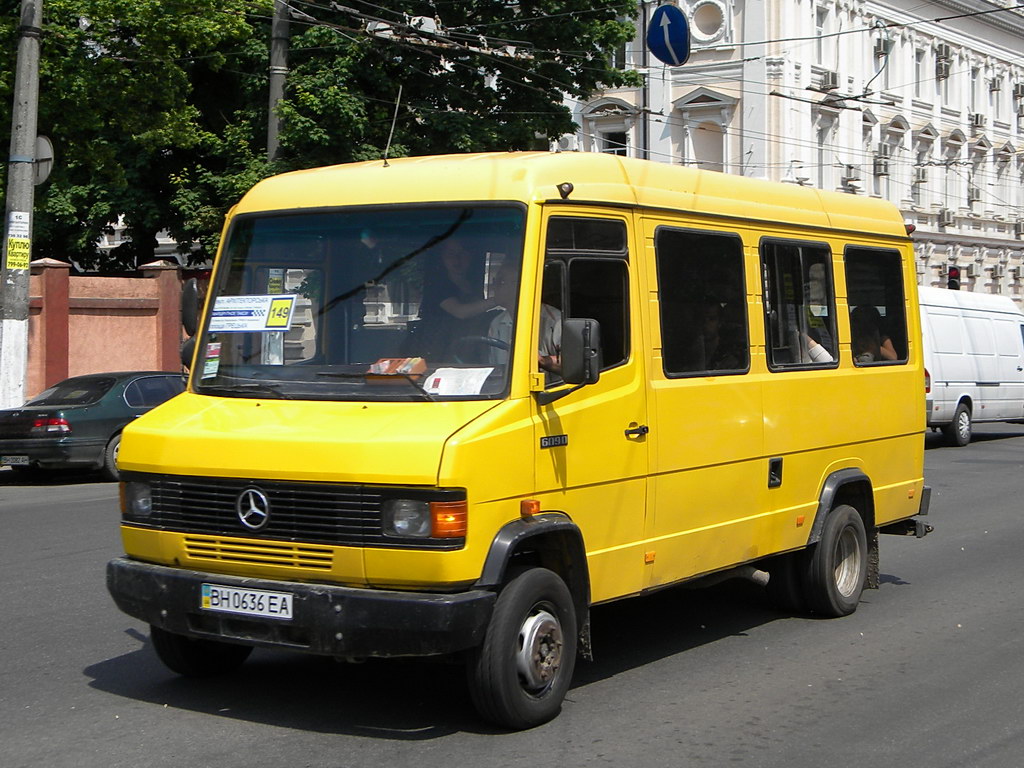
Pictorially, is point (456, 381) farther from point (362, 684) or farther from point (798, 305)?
point (798, 305)

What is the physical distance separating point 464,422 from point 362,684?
5.92 ft

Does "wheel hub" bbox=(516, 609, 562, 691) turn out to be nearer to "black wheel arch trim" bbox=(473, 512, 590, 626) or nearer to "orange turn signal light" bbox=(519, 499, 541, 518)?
"black wheel arch trim" bbox=(473, 512, 590, 626)

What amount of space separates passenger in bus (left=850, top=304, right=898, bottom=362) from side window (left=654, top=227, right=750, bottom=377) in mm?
1479

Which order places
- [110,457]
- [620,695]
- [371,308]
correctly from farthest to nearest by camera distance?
1. [110,457]
2. [620,695]
3. [371,308]

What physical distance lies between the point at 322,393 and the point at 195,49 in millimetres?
20023

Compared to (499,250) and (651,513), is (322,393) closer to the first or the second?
(499,250)

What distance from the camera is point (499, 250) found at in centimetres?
644

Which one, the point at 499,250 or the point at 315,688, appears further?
the point at 315,688

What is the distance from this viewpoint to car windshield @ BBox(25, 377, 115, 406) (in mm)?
18531

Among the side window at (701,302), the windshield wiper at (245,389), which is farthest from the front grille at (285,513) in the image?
the side window at (701,302)

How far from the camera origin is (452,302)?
6.43 metres

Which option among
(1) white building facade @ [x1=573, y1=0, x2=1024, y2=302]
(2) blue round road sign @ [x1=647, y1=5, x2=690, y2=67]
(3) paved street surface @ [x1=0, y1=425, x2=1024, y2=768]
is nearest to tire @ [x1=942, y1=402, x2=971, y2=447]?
(2) blue round road sign @ [x1=647, y1=5, x2=690, y2=67]

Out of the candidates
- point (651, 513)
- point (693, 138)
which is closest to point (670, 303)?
point (651, 513)

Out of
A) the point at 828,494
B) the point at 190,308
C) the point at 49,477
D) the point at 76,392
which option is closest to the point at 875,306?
the point at 828,494
